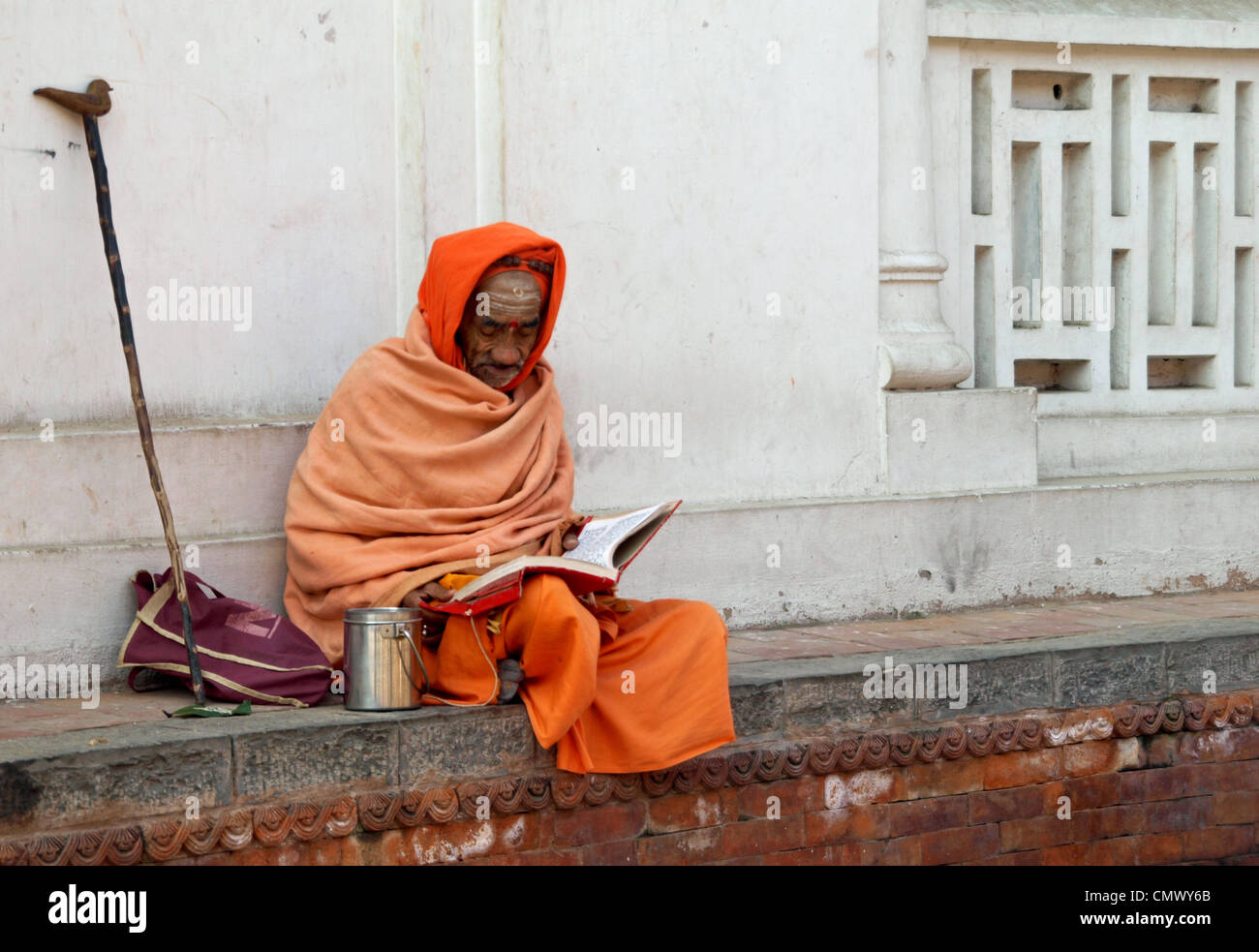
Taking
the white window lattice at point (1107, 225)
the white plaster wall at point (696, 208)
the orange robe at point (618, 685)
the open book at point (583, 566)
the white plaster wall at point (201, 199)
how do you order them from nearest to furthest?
the open book at point (583, 566)
the orange robe at point (618, 685)
the white plaster wall at point (201, 199)
the white plaster wall at point (696, 208)
the white window lattice at point (1107, 225)

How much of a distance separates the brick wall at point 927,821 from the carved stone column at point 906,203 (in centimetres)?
157

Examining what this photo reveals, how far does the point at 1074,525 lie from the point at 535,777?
2744 millimetres

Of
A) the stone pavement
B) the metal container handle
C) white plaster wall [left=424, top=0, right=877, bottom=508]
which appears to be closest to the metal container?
the metal container handle

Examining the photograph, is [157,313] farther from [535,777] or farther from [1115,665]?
[1115,665]

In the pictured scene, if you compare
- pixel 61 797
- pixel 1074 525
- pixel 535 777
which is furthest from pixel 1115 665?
pixel 61 797

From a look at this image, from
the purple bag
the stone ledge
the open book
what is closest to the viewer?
the stone ledge

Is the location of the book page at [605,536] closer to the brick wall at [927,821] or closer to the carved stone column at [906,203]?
the brick wall at [927,821]

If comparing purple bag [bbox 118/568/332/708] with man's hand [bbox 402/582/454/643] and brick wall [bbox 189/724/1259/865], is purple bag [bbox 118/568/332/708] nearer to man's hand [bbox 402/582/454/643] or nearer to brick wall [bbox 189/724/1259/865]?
man's hand [bbox 402/582/454/643]

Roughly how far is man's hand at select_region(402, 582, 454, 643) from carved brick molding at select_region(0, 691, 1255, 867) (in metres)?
0.42

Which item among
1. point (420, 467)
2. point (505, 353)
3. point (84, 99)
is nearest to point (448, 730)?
point (420, 467)

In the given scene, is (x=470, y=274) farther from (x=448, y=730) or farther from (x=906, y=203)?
(x=906, y=203)

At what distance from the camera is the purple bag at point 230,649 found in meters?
4.44

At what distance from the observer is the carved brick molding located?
3857 millimetres

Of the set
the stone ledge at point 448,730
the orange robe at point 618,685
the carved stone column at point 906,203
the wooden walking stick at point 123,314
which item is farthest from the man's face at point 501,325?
the carved stone column at point 906,203
